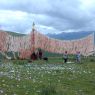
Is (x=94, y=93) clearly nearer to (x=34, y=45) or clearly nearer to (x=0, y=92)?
(x=0, y=92)

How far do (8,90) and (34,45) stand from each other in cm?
4995

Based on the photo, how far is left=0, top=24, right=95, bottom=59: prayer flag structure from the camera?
65.5 meters

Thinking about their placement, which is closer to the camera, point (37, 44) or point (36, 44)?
point (36, 44)

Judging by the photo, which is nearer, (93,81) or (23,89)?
(23,89)

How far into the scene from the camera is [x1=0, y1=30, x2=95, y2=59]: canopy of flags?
65500mm

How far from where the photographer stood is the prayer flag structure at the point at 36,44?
65.5 metres

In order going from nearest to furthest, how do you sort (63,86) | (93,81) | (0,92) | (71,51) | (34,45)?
(0,92), (63,86), (93,81), (34,45), (71,51)

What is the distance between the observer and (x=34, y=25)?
230ft

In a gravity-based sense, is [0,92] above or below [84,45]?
below

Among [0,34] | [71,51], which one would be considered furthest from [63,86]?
[71,51]

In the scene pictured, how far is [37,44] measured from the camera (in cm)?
7025

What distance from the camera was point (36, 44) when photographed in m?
70.1

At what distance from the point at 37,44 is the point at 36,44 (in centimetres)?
25

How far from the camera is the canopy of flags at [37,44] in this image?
65500 millimetres
